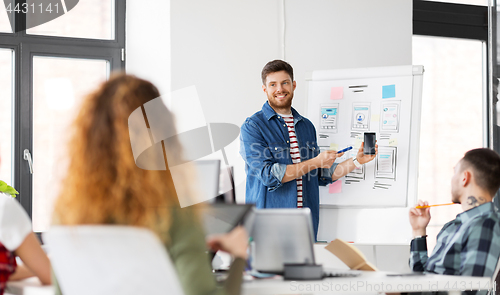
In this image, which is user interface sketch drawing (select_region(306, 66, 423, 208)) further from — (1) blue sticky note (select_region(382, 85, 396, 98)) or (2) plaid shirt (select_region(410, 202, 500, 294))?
(2) plaid shirt (select_region(410, 202, 500, 294))

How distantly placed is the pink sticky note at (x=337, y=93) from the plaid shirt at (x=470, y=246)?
148 centimetres

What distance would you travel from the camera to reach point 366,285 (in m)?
1.52

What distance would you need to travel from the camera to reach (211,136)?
10.6ft

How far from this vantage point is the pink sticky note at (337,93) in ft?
10.8

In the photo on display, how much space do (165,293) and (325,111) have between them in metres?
2.50

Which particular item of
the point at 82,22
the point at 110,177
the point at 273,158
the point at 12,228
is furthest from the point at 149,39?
the point at 110,177

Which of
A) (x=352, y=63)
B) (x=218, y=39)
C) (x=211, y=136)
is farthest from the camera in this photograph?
(x=352, y=63)

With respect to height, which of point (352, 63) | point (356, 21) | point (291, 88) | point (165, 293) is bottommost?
point (165, 293)

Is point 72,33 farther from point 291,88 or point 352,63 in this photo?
point 352,63

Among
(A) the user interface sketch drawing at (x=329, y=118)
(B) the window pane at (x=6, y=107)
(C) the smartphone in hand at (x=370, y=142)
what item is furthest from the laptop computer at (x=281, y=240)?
(B) the window pane at (x=6, y=107)

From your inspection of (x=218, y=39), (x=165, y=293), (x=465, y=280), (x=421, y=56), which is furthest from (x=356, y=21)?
(x=165, y=293)

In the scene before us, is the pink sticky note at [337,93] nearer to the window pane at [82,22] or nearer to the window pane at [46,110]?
the window pane at [46,110]

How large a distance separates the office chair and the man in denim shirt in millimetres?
1944

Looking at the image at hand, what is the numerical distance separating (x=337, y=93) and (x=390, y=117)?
377 mm
